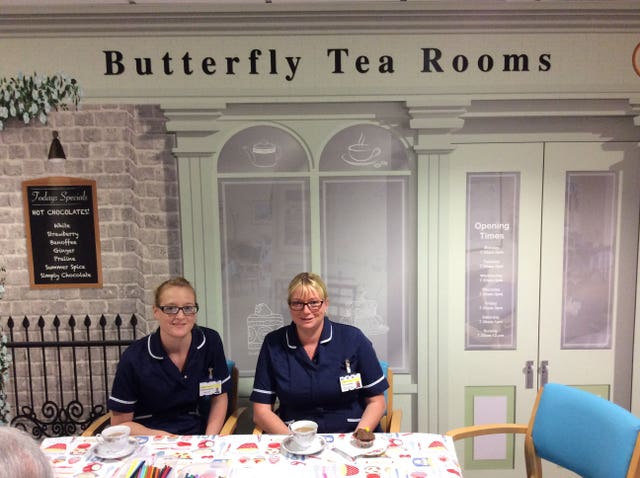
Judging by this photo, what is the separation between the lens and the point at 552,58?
296 cm

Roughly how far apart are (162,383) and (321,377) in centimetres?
75

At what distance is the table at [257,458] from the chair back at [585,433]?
518 mm

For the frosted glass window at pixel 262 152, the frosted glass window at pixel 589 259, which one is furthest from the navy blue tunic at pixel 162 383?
the frosted glass window at pixel 589 259

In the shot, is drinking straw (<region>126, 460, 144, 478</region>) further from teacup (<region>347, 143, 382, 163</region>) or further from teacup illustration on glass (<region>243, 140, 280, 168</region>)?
teacup (<region>347, 143, 382, 163</region>)

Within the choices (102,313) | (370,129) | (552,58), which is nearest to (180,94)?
(370,129)

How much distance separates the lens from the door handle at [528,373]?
3.18 metres

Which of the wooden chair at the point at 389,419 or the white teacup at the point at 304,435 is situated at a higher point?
the white teacup at the point at 304,435

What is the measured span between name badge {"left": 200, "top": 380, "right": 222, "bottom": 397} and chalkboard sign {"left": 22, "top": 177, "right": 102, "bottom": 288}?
3.47 feet

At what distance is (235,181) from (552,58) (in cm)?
198

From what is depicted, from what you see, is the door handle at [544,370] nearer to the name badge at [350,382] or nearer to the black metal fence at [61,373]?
the name badge at [350,382]

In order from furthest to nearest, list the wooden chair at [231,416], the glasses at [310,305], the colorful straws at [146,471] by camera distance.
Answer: the wooden chair at [231,416] → the glasses at [310,305] → the colorful straws at [146,471]

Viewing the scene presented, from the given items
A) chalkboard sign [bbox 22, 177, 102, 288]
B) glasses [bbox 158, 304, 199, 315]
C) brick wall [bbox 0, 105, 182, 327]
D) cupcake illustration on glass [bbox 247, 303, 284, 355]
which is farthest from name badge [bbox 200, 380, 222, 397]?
chalkboard sign [bbox 22, 177, 102, 288]

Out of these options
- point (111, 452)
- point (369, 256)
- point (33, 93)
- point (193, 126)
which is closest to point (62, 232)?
point (33, 93)

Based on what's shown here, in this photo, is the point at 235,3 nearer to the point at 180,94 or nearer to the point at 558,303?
the point at 180,94
